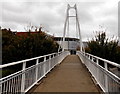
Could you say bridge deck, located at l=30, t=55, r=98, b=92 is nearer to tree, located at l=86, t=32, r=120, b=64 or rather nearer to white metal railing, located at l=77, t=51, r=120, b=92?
white metal railing, located at l=77, t=51, r=120, b=92

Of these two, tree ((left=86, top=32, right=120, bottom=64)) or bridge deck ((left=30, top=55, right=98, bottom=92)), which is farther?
tree ((left=86, top=32, right=120, bottom=64))

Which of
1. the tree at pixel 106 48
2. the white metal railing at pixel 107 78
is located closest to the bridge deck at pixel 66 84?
the white metal railing at pixel 107 78

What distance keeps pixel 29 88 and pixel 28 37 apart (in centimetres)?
646

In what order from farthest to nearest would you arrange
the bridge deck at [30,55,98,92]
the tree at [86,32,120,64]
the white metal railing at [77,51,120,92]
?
the tree at [86,32,120,64] → the bridge deck at [30,55,98,92] → the white metal railing at [77,51,120,92]

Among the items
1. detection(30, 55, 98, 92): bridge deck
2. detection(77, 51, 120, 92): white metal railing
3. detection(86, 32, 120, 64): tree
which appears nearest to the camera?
detection(77, 51, 120, 92): white metal railing

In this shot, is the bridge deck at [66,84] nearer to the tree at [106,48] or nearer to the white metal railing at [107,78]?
the white metal railing at [107,78]

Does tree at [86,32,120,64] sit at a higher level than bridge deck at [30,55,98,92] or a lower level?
higher

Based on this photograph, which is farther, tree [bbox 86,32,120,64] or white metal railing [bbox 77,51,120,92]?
tree [bbox 86,32,120,64]

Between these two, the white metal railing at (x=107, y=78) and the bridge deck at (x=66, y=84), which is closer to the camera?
the white metal railing at (x=107, y=78)

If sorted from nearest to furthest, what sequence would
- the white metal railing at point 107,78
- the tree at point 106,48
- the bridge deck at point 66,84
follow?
the white metal railing at point 107,78 < the bridge deck at point 66,84 < the tree at point 106,48

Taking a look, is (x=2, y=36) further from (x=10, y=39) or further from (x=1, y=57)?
(x=1, y=57)

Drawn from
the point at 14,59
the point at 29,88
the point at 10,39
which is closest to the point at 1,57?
the point at 14,59

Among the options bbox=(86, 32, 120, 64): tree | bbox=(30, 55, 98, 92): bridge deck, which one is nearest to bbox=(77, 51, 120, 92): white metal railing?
bbox=(30, 55, 98, 92): bridge deck

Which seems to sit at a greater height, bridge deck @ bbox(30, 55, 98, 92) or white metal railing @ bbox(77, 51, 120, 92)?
white metal railing @ bbox(77, 51, 120, 92)
